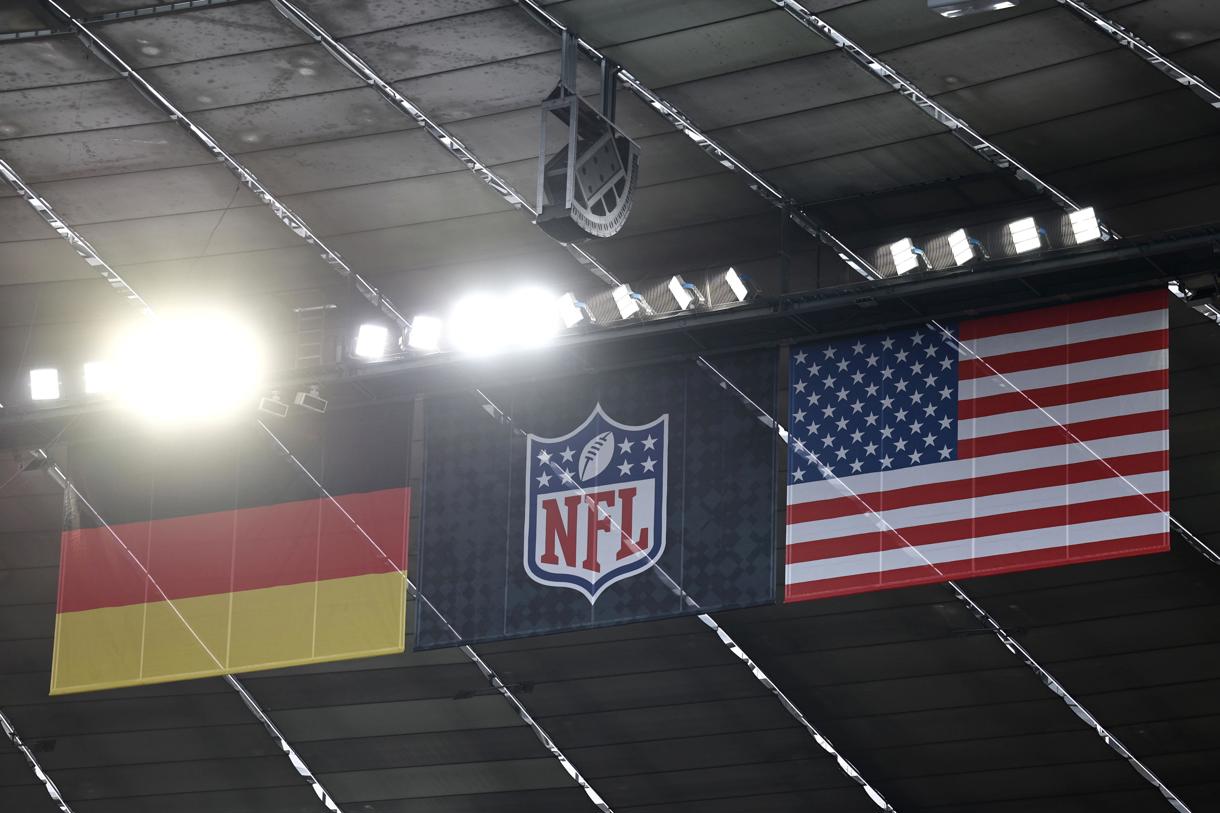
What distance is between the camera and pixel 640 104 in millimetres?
20078

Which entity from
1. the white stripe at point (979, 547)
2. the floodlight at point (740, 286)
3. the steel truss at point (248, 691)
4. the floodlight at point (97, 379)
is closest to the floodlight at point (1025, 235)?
the white stripe at point (979, 547)

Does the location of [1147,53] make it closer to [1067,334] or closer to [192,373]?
[1067,334]

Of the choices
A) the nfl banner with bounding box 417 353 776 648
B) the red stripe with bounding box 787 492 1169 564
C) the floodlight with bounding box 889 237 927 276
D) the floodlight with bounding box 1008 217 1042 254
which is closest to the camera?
the red stripe with bounding box 787 492 1169 564

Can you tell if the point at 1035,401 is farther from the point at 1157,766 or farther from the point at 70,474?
the point at 70,474

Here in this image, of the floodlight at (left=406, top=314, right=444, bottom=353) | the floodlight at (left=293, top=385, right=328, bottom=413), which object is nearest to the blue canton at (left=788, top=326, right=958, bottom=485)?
the floodlight at (left=406, top=314, right=444, bottom=353)

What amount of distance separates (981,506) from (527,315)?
522cm

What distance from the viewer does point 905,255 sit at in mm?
19328

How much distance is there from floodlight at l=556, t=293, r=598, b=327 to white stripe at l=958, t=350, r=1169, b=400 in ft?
12.9

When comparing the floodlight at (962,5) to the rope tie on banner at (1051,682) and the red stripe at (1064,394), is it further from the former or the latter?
the rope tie on banner at (1051,682)

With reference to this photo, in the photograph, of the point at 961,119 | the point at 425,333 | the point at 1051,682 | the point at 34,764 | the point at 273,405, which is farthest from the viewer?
the point at 34,764

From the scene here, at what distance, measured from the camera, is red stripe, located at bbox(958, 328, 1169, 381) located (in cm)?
1827

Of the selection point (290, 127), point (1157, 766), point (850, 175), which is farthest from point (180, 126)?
point (1157, 766)

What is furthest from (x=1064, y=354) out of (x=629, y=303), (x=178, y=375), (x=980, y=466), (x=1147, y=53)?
(x=178, y=375)

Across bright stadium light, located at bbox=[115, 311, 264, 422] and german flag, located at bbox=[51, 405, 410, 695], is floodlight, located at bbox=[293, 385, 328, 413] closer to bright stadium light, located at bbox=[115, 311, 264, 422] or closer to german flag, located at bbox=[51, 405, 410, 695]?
german flag, located at bbox=[51, 405, 410, 695]
